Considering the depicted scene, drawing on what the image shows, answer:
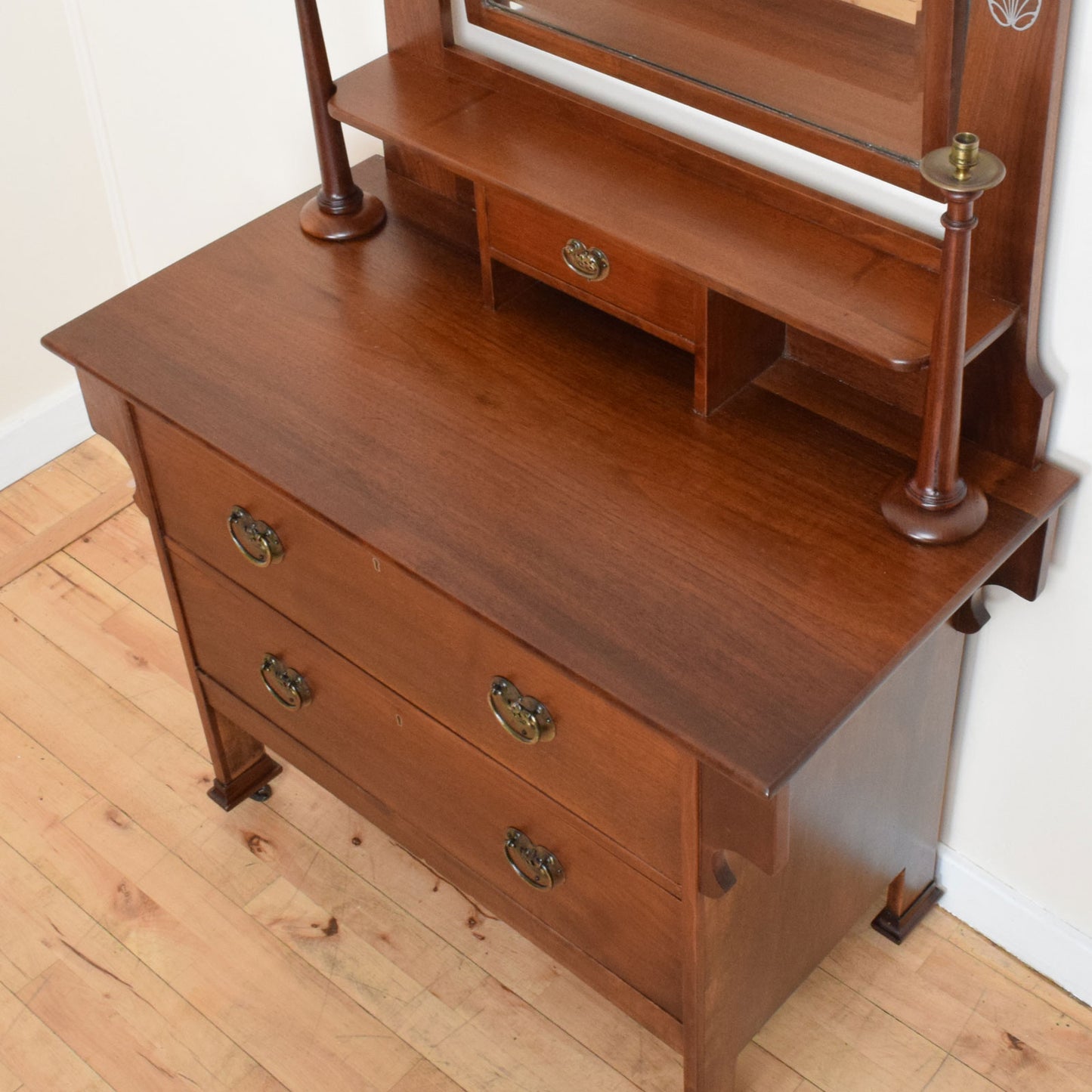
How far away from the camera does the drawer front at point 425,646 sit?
4.86ft

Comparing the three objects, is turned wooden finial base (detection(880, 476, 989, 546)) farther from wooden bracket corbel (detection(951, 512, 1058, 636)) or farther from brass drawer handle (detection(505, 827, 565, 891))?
brass drawer handle (detection(505, 827, 565, 891))

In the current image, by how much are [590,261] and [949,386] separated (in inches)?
17.4

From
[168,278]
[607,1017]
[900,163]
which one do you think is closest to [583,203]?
[900,163]

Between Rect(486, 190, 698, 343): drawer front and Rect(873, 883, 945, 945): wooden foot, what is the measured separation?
94 centimetres

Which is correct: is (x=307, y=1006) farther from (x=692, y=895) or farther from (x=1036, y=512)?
(x=1036, y=512)

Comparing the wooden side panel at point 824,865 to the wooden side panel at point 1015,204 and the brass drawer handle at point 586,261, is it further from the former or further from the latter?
the brass drawer handle at point 586,261

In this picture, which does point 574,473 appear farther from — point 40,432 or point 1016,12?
point 40,432

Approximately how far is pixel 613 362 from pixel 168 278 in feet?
1.94

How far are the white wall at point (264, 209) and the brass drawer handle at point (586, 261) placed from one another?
0.58 ft

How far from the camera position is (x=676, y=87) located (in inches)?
62.6

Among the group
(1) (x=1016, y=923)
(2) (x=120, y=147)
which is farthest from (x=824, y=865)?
(2) (x=120, y=147)

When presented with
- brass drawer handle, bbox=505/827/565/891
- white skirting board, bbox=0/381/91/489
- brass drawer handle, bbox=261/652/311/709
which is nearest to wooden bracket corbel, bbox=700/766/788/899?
brass drawer handle, bbox=505/827/565/891

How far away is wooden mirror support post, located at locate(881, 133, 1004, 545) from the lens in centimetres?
123

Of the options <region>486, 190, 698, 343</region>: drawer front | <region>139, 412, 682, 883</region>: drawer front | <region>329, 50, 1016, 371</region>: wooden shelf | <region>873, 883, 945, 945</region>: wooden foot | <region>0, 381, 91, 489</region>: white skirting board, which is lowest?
<region>873, 883, 945, 945</region>: wooden foot
